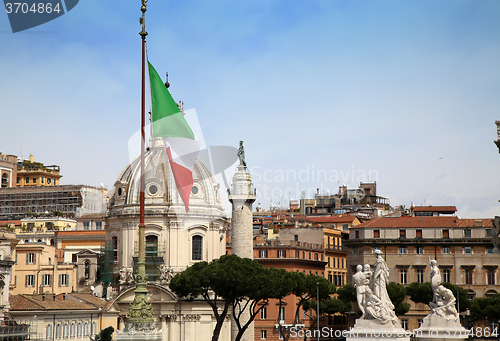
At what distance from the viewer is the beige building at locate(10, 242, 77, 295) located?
84.5 metres

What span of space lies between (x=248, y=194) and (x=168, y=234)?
17.7 m

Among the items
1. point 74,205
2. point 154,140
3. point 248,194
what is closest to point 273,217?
point 74,205

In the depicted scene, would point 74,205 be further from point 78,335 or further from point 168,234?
point 78,335

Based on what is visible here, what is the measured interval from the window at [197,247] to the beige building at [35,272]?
556 inches

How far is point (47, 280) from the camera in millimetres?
85500

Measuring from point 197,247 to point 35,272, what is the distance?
52.1 feet

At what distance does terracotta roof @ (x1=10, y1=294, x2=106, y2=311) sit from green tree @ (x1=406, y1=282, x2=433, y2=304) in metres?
26.3

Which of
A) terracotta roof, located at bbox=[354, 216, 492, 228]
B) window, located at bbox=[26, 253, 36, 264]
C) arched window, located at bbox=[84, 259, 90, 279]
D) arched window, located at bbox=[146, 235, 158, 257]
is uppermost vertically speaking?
terracotta roof, located at bbox=[354, 216, 492, 228]

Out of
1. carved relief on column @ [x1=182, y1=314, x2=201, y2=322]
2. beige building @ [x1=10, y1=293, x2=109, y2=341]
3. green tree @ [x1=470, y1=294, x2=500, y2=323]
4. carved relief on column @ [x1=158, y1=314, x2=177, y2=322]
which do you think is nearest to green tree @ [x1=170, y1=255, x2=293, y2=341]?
beige building @ [x1=10, y1=293, x2=109, y2=341]

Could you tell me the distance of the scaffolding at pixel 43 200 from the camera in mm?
117188

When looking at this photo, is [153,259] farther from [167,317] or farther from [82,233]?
[82,233]

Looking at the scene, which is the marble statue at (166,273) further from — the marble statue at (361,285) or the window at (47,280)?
the marble statue at (361,285)

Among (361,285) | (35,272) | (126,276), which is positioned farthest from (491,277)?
(361,285)

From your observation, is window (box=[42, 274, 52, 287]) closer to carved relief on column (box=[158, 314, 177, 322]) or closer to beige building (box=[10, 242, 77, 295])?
beige building (box=[10, 242, 77, 295])
